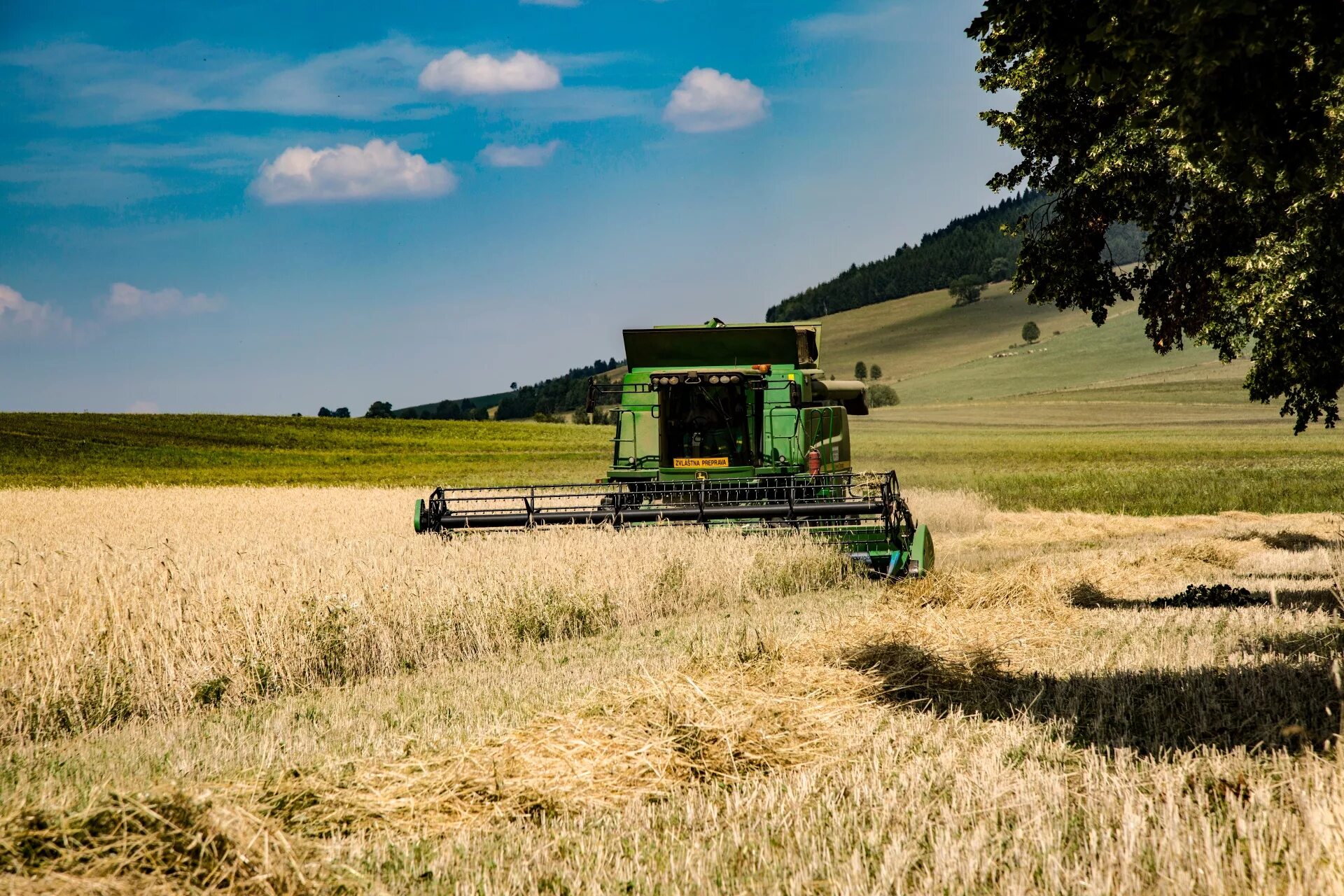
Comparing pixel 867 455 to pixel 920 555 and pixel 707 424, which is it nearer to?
pixel 707 424

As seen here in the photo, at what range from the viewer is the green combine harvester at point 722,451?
11781 millimetres

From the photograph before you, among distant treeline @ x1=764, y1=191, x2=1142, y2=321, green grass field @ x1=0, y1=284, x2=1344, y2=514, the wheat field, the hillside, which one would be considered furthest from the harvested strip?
distant treeline @ x1=764, y1=191, x2=1142, y2=321

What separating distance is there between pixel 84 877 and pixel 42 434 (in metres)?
47.0

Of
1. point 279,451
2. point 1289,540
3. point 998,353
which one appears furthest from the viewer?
point 998,353

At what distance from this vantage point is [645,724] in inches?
206

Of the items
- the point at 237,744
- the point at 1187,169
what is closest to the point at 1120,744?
the point at 237,744

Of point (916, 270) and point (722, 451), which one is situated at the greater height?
point (916, 270)

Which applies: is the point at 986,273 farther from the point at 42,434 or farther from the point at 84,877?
the point at 84,877

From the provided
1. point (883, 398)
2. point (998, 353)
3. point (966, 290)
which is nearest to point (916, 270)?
point (966, 290)

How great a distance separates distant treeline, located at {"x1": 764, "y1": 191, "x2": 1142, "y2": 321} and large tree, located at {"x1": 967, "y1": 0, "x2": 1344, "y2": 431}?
5577 inches

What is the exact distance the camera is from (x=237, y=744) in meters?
5.59

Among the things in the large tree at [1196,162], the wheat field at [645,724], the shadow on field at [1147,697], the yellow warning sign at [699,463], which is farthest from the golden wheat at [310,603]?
the large tree at [1196,162]

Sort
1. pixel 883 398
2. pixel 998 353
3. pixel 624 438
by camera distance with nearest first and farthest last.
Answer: pixel 624 438 → pixel 883 398 → pixel 998 353

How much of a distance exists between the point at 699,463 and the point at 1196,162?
740 centimetres
